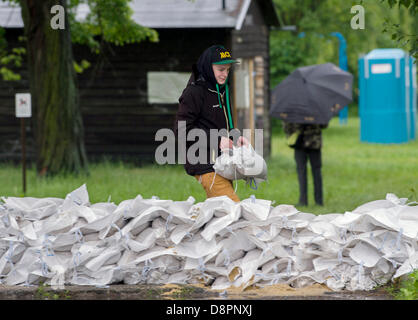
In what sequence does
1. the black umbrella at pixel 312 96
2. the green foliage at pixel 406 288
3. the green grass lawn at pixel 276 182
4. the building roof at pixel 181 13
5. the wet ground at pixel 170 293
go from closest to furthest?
1. the green foliage at pixel 406 288
2. the wet ground at pixel 170 293
3. the black umbrella at pixel 312 96
4. the green grass lawn at pixel 276 182
5. the building roof at pixel 181 13

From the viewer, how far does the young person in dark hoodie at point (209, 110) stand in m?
6.68

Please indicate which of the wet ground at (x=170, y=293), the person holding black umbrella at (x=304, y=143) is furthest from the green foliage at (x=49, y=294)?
the person holding black umbrella at (x=304, y=143)

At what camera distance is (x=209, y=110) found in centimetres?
676

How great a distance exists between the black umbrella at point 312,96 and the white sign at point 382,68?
14326mm

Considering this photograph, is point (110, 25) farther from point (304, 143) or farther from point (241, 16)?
point (304, 143)

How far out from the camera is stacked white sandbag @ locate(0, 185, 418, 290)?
604 centimetres

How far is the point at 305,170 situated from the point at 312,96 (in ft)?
3.84

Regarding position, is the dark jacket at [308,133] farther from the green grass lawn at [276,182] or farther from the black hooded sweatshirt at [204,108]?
the black hooded sweatshirt at [204,108]

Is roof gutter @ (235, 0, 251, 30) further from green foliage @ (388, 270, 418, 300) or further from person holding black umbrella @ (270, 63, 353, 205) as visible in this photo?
green foliage @ (388, 270, 418, 300)

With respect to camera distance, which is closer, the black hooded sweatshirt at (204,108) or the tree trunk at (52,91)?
the black hooded sweatshirt at (204,108)

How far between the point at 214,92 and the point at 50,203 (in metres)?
1.78

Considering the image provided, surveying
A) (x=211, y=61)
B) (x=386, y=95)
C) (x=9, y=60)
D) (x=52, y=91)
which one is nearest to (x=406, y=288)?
(x=211, y=61)
